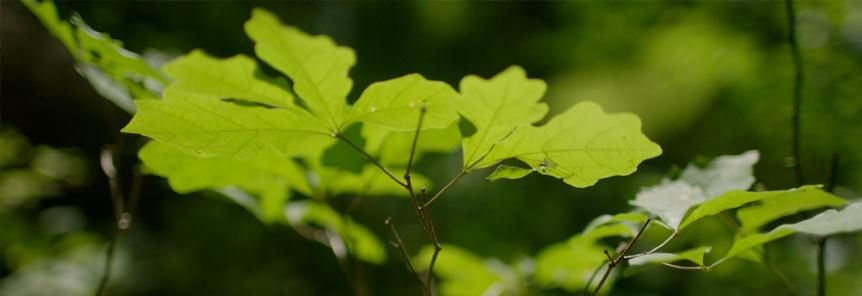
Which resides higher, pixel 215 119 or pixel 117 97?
pixel 215 119

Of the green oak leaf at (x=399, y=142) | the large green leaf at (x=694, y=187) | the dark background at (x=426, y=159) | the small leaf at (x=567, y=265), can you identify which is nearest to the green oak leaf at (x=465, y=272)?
the small leaf at (x=567, y=265)

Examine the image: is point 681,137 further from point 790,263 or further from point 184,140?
point 184,140

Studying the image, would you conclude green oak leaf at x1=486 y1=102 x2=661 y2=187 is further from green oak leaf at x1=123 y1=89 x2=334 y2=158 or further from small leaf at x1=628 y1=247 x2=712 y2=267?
green oak leaf at x1=123 y1=89 x2=334 y2=158

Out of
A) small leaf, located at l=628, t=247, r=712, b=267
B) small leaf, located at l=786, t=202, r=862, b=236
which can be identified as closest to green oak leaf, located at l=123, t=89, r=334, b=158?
small leaf, located at l=628, t=247, r=712, b=267

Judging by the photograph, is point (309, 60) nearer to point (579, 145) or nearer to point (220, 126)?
point (220, 126)

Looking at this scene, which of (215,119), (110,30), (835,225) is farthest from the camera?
(110,30)

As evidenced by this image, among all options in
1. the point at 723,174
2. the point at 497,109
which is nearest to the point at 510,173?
the point at 497,109

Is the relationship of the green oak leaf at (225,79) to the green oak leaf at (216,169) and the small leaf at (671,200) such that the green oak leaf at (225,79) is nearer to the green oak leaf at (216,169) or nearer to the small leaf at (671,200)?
the green oak leaf at (216,169)

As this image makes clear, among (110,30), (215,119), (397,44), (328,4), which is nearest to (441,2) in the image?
(397,44)
